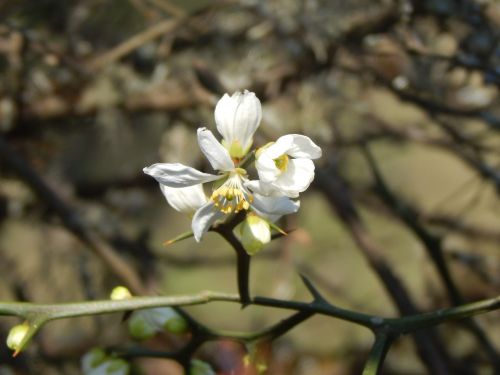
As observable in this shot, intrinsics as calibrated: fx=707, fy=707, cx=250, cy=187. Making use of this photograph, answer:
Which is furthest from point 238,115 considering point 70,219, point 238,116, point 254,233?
point 70,219

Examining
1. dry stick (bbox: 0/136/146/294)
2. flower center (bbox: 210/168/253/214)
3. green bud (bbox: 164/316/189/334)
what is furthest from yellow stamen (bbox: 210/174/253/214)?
dry stick (bbox: 0/136/146/294)

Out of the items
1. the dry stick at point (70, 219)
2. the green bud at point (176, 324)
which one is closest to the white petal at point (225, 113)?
the green bud at point (176, 324)

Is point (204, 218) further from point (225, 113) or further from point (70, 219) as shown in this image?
point (70, 219)

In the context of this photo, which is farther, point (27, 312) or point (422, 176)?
point (422, 176)

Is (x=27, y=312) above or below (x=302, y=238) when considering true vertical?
below

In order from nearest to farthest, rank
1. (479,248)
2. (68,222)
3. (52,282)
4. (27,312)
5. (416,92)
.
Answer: (27,312) < (416,92) < (68,222) < (52,282) < (479,248)

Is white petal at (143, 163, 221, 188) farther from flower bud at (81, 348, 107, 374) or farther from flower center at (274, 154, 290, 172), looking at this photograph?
flower bud at (81, 348, 107, 374)

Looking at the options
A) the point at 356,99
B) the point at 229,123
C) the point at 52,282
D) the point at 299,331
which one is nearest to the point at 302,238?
the point at 299,331

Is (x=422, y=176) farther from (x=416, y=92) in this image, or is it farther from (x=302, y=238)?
(x=416, y=92)

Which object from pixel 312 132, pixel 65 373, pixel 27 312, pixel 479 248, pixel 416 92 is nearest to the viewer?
pixel 27 312
